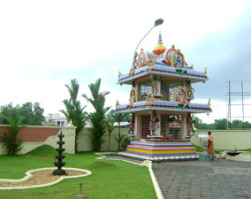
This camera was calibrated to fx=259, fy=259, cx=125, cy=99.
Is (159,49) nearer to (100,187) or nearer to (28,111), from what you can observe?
(100,187)

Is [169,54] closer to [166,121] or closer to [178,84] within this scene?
[178,84]

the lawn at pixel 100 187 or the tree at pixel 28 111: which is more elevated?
the tree at pixel 28 111

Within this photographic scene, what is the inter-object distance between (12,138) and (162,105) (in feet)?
28.8

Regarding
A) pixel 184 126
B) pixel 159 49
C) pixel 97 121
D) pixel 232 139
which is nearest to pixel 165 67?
pixel 159 49

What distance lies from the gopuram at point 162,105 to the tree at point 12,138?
629 centimetres

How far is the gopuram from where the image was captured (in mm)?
14742

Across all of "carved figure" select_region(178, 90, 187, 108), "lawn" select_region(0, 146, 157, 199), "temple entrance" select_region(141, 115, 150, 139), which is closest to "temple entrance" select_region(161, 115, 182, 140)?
"temple entrance" select_region(141, 115, 150, 139)

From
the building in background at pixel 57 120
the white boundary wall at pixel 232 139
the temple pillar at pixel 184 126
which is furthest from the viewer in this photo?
the building in background at pixel 57 120

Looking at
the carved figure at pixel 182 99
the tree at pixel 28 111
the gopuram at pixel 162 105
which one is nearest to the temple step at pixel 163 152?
the gopuram at pixel 162 105

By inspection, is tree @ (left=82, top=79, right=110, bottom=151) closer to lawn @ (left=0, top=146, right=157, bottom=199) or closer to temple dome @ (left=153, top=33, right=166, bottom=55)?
temple dome @ (left=153, top=33, right=166, bottom=55)

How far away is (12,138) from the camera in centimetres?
1481

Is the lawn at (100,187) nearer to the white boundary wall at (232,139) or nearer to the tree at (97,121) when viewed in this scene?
the tree at (97,121)

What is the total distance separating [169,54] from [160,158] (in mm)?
6531

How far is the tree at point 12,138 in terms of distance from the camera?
14663mm
